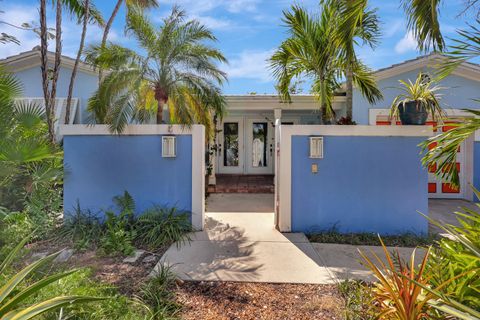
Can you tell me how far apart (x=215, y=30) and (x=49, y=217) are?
533cm

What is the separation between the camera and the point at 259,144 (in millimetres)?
11836

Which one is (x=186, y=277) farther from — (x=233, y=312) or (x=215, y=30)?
(x=215, y=30)

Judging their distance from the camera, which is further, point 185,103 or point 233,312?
point 185,103

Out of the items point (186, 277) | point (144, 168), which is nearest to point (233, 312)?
point (186, 277)

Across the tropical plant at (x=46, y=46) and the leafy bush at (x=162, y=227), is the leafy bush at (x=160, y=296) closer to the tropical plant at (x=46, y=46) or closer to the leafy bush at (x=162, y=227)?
the leafy bush at (x=162, y=227)

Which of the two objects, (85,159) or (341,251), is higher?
(85,159)

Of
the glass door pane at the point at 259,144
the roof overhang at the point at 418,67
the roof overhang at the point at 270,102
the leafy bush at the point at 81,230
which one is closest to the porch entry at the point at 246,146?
the glass door pane at the point at 259,144

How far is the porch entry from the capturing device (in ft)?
38.5

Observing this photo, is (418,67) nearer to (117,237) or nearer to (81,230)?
(117,237)

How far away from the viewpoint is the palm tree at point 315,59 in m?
5.20

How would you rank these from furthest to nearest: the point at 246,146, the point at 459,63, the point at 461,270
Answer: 1. the point at 246,146
2. the point at 459,63
3. the point at 461,270

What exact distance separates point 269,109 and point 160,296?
299 inches

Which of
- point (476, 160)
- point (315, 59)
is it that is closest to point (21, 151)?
point (315, 59)

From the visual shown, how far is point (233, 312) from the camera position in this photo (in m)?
2.73
